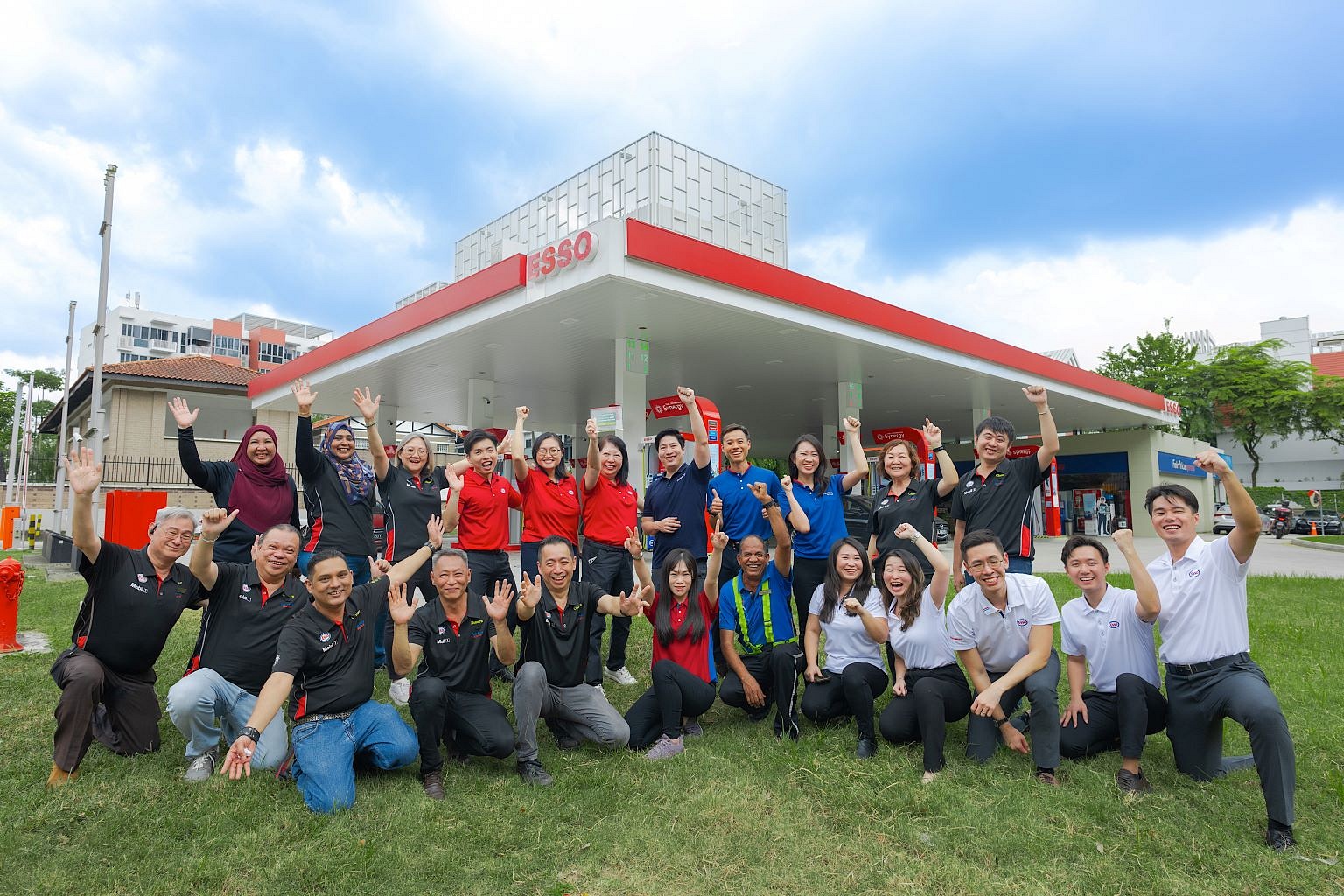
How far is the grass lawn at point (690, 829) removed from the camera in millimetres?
2801

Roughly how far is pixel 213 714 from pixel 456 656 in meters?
1.18

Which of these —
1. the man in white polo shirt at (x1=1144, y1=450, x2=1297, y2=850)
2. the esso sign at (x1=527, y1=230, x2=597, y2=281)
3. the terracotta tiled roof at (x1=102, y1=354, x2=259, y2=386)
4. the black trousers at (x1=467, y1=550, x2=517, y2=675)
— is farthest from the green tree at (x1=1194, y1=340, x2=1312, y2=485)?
the terracotta tiled roof at (x1=102, y1=354, x2=259, y2=386)

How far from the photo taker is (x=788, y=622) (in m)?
4.69

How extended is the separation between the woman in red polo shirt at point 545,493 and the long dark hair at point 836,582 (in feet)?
5.83

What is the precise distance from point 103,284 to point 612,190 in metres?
9.04

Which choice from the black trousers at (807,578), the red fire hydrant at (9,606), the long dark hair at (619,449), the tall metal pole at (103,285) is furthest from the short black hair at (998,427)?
the tall metal pole at (103,285)

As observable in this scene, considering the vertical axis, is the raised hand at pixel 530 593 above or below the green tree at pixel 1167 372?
below

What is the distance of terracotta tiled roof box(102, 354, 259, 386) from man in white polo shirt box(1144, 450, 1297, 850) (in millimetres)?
24595

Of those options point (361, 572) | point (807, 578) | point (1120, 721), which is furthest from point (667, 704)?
point (361, 572)

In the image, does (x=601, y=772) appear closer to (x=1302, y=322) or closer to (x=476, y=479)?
(x=476, y=479)

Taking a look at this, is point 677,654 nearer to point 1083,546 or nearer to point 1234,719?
point 1083,546

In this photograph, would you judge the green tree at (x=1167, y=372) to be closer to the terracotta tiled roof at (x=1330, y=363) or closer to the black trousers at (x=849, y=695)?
the terracotta tiled roof at (x=1330, y=363)

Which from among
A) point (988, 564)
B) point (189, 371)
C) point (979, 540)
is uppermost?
point (189, 371)

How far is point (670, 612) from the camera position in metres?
4.36
